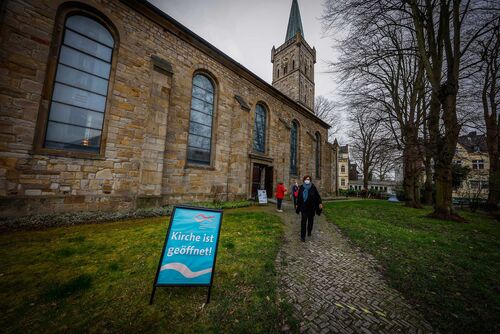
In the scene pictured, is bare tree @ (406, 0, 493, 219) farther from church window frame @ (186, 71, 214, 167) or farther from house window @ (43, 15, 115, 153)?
house window @ (43, 15, 115, 153)

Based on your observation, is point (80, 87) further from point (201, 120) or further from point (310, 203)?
point (310, 203)

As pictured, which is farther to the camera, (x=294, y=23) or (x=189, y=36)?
(x=294, y=23)

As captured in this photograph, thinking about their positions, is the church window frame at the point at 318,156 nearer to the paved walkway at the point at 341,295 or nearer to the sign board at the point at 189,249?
the paved walkway at the point at 341,295

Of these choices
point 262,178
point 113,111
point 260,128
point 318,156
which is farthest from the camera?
point 318,156

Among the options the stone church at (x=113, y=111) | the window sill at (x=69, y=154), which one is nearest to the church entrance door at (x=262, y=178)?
the stone church at (x=113, y=111)

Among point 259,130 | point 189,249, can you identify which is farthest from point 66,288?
point 259,130

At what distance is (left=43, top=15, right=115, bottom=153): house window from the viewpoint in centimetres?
589

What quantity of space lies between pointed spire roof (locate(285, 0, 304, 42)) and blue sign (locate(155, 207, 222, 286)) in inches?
1405

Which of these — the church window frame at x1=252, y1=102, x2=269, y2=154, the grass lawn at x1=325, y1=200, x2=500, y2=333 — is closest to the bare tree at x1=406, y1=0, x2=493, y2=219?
the grass lawn at x1=325, y1=200, x2=500, y2=333

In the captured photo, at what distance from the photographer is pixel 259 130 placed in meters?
13.2

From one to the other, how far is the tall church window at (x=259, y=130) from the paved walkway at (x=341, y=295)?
9589mm

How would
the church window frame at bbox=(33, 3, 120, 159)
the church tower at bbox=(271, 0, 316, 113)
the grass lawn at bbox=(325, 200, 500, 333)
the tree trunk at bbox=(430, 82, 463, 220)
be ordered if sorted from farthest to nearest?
the church tower at bbox=(271, 0, 316, 113) < the tree trunk at bbox=(430, 82, 463, 220) < the church window frame at bbox=(33, 3, 120, 159) < the grass lawn at bbox=(325, 200, 500, 333)

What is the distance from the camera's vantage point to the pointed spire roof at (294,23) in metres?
29.6

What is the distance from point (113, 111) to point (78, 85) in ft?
4.29
